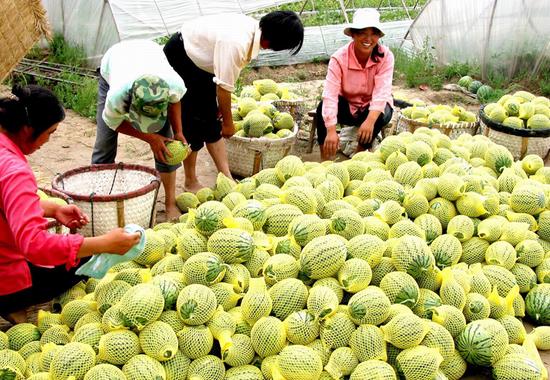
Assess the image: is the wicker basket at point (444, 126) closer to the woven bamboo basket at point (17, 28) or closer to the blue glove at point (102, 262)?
the blue glove at point (102, 262)

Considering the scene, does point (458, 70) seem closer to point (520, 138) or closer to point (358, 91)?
point (520, 138)

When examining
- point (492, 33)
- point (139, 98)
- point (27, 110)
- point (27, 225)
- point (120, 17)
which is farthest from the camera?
point (492, 33)

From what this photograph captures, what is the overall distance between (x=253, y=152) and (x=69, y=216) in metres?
2.14

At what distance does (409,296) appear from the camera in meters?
2.65

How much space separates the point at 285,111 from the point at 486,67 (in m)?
3.94

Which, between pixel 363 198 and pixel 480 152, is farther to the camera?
pixel 480 152

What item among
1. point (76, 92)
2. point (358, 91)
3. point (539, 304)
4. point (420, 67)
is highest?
point (358, 91)

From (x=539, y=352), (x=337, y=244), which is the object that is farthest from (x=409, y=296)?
(x=539, y=352)

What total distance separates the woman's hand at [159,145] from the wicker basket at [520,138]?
311cm

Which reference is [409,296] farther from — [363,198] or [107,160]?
[107,160]

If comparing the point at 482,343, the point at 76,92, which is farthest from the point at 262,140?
the point at 76,92

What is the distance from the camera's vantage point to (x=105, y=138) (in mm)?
3939

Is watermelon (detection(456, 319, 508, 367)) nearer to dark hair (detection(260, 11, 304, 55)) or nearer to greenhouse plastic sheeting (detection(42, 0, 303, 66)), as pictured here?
dark hair (detection(260, 11, 304, 55))

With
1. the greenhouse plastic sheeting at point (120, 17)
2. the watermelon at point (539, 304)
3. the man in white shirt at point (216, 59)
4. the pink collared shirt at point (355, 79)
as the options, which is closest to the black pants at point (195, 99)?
the man in white shirt at point (216, 59)
